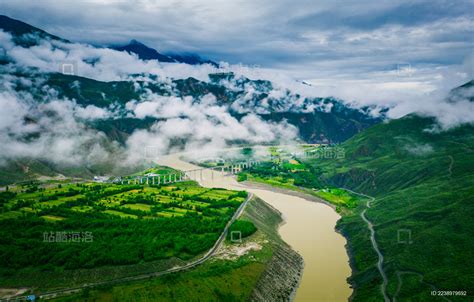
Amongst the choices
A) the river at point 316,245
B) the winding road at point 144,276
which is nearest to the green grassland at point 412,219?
the river at point 316,245

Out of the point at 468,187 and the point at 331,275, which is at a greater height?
the point at 468,187

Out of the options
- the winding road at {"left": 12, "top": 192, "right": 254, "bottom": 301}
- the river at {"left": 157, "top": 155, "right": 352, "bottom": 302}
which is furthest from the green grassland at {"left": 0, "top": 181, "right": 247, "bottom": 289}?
the river at {"left": 157, "top": 155, "right": 352, "bottom": 302}

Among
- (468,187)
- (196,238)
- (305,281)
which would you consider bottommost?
(305,281)

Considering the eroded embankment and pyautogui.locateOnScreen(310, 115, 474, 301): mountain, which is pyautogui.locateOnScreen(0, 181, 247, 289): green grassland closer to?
the eroded embankment

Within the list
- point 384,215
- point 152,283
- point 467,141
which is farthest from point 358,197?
point 152,283

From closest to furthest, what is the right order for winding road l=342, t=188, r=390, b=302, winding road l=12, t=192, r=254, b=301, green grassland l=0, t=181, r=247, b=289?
winding road l=12, t=192, r=254, b=301 < green grassland l=0, t=181, r=247, b=289 < winding road l=342, t=188, r=390, b=302

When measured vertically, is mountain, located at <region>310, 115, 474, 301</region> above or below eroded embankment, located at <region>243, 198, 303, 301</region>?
above

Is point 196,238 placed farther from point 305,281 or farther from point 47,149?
point 47,149
